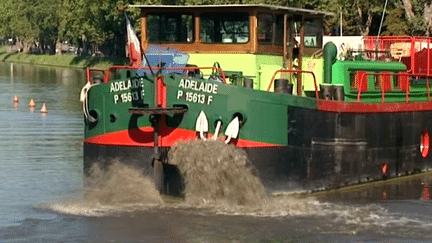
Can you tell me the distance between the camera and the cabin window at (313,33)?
2195 centimetres

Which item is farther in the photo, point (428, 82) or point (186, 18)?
point (428, 82)

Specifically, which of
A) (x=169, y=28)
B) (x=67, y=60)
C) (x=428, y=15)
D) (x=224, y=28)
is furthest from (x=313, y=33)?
(x=67, y=60)

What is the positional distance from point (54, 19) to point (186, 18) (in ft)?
393

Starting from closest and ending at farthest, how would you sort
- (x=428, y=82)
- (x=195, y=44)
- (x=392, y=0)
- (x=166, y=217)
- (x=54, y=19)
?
1. (x=166, y=217)
2. (x=195, y=44)
3. (x=428, y=82)
4. (x=392, y=0)
5. (x=54, y=19)

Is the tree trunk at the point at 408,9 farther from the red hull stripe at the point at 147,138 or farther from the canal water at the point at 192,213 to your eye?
the red hull stripe at the point at 147,138

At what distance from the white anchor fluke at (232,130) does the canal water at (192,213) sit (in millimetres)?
272

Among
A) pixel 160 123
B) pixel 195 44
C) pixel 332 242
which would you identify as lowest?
pixel 332 242

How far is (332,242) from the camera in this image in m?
15.7

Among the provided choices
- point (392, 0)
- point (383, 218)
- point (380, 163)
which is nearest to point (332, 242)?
point (383, 218)

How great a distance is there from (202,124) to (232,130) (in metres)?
0.52

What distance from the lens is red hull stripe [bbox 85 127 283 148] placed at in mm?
18188

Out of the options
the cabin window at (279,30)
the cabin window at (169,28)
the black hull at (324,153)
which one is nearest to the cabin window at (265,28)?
the cabin window at (279,30)

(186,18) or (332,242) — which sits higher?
(186,18)

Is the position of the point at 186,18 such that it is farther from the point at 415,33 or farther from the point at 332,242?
the point at 415,33
